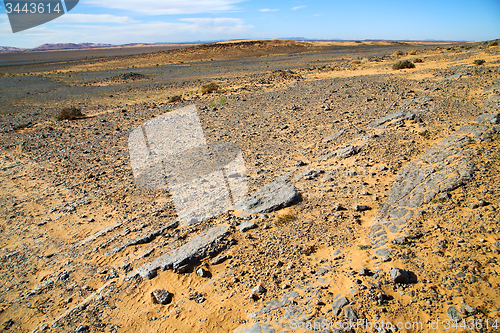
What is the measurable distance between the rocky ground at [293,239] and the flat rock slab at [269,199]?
3 cm

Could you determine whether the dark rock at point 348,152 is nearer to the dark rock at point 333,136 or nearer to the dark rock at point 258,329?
the dark rock at point 333,136

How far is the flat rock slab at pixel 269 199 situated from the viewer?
5.75 meters

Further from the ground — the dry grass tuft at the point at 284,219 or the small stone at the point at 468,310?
the small stone at the point at 468,310

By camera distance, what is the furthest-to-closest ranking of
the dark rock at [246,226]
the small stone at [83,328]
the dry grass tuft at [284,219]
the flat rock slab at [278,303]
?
the dry grass tuft at [284,219] → the dark rock at [246,226] → the small stone at [83,328] → the flat rock slab at [278,303]

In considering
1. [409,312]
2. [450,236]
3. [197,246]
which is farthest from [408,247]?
[197,246]

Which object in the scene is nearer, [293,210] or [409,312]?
[409,312]

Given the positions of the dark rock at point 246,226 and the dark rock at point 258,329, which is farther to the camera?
the dark rock at point 246,226

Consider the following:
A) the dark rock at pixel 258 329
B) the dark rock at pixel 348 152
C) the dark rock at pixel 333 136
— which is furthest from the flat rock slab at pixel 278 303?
the dark rock at pixel 333 136

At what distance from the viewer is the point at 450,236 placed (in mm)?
4055

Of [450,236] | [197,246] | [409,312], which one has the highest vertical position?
[450,236]

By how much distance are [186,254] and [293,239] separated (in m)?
1.93

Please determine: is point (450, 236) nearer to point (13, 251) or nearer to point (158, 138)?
point (13, 251)

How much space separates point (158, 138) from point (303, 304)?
8990 millimetres

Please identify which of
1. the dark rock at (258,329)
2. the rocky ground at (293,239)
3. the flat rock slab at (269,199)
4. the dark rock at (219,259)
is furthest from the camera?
the flat rock slab at (269,199)
